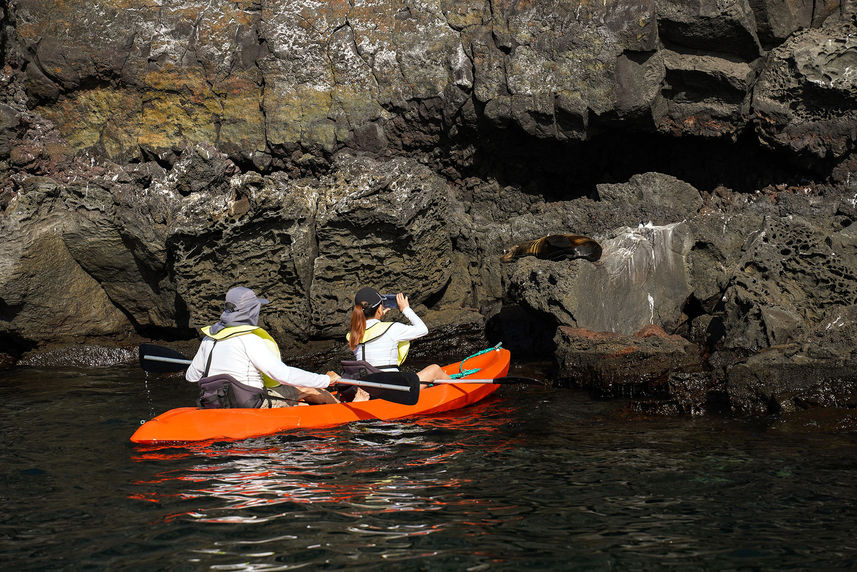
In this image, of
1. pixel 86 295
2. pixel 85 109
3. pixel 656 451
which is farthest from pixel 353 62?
Answer: pixel 656 451

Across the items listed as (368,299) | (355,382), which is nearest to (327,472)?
(355,382)

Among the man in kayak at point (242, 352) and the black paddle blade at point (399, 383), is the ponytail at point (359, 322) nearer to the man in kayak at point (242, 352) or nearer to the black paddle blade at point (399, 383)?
the black paddle blade at point (399, 383)

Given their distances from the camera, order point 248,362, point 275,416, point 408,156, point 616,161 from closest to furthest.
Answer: point 248,362 → point 275,416 → point 408,156 → point 616,161

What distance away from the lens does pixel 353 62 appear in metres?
12.3

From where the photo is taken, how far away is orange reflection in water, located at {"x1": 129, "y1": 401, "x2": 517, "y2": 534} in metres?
4.82

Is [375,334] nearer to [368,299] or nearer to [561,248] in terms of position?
[368,299]

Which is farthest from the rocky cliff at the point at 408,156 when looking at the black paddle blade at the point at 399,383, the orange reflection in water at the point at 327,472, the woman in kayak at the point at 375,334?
the orange reflection in water at the point at 327,472

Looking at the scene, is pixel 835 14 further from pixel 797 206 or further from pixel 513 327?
pixel 513 327

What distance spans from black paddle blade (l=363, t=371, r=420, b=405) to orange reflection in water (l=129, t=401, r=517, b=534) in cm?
22

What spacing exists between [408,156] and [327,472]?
7930 millimetres

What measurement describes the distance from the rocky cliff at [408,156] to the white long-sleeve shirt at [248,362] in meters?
3.93

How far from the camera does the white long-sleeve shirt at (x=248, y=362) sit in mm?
6445

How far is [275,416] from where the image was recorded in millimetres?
6734

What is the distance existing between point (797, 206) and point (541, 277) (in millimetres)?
4488
